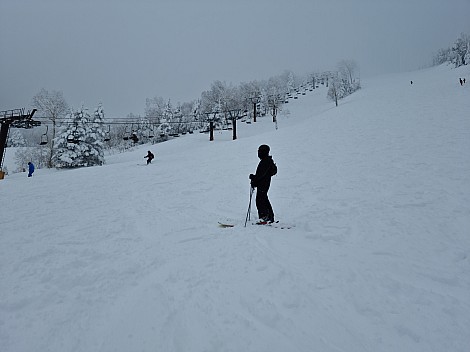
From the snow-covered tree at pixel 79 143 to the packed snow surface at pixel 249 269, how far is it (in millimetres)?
28280

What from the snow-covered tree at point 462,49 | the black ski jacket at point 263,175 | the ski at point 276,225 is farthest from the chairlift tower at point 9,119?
the snow-covered tree at point 462,49

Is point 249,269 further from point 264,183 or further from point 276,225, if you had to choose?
point 264,183

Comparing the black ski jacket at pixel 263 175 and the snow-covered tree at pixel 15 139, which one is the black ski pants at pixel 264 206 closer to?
the black ski jacket at pixel 263 175

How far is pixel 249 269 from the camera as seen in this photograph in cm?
429

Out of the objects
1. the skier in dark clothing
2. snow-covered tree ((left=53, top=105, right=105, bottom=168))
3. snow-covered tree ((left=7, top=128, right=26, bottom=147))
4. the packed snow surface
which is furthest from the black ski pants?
snow-covered tree ((left=7, top=128, right=26, bottom=147))

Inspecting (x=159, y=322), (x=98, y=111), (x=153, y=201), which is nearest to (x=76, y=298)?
(x=159, y=322)

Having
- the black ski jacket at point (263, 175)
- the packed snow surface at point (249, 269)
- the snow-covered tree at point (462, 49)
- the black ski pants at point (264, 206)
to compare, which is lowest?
the packed snow surface at point (249, 269)

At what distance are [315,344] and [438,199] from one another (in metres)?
6.97

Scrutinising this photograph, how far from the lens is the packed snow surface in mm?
2865

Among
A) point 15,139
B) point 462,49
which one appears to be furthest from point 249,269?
point 462,49

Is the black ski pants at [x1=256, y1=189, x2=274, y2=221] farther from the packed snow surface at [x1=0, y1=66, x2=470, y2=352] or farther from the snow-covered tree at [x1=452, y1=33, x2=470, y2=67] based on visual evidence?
the snow-covered tree at [x1=452, y1=33, x2=470, y2=67]

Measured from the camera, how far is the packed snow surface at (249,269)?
287cm

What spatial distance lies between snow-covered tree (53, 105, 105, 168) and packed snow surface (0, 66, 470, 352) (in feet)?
92.8

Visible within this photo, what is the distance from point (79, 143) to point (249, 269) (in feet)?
131
